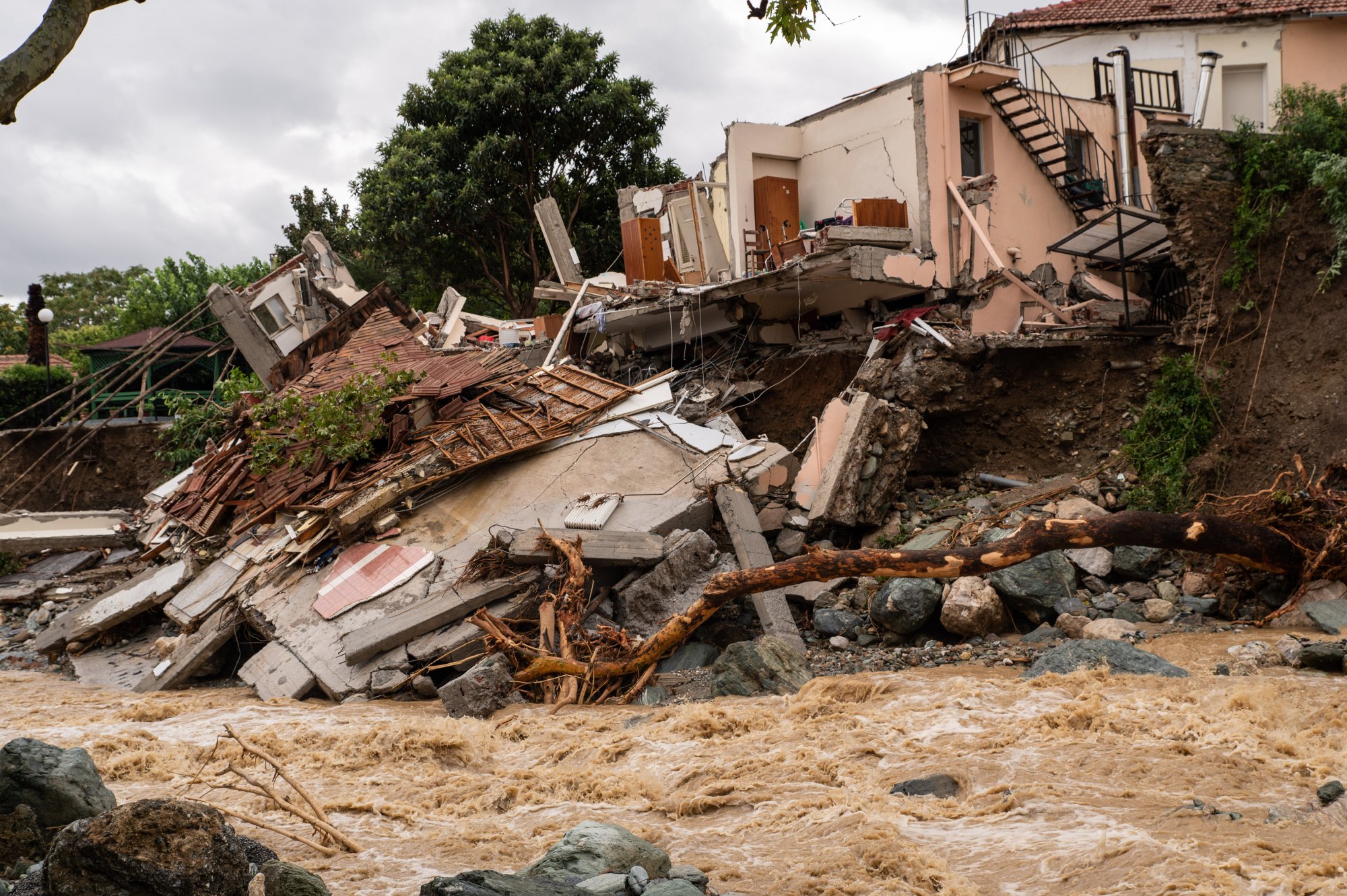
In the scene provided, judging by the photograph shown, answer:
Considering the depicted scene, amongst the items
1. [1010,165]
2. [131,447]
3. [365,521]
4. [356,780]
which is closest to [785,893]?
[356,780]

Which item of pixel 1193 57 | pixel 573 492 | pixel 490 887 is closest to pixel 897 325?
pixel 573 492

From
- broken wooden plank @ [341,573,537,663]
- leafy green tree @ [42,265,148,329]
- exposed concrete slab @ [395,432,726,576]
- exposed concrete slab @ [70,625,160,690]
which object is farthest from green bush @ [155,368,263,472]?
leafy green tree @ [42,265,148,329]

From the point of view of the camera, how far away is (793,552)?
11.2 metres

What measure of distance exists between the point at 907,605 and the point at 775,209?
9.91 meters

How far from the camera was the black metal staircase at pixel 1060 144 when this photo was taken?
53.0 ft

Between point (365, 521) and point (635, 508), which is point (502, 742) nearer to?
point (635, 508)

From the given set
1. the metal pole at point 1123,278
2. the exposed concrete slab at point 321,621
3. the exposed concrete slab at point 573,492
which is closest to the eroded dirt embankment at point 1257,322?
the metal pole at point 1123,278

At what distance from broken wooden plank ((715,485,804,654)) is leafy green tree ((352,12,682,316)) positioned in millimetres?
15244

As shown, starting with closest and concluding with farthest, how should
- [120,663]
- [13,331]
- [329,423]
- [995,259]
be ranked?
[120,663] → [329,423] → [995,259] → [13,331]

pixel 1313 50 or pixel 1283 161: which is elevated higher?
pixel 1313 50

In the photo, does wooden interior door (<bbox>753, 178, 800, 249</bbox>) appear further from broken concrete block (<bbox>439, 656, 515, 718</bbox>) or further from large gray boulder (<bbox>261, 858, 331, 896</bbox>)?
large gray boulder (<bbox>261, 858, 331, 896</bbox>)

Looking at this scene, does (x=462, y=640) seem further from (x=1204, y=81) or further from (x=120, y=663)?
(x=1204, y=81)

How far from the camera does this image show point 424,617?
9.57m

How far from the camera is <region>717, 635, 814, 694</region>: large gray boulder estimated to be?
830 cm
